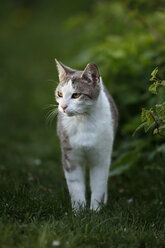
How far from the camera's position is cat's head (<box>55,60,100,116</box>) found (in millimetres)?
3666

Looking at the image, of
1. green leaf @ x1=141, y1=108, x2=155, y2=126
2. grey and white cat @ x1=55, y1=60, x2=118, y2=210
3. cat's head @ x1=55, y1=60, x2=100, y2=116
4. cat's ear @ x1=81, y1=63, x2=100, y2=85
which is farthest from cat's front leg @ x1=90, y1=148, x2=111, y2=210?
green leaf @ x1=141, y1=108, x2=155, y2=126

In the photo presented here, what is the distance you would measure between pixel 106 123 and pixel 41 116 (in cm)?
417

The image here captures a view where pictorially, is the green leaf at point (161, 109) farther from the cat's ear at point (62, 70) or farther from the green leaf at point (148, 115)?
the cat's ear at point (62, 70)

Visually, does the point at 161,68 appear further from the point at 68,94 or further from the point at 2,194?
the point at 2,194

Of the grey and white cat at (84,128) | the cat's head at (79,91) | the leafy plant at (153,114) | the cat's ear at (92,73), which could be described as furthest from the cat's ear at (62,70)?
the leafy plant at (153,114)

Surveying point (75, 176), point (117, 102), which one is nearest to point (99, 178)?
point (75, 176)

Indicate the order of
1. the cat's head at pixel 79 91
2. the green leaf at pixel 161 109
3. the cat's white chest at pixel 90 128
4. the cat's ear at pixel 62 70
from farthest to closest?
the cat's ear at pixel 62 70 → the cat's white chest at pixel 90 128 → the cat's head at pixel 79 91 → the green leaf at pixel 161 109

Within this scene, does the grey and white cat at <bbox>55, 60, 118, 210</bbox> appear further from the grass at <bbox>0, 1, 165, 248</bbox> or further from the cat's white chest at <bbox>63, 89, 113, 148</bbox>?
the grass at <bbox>0, 1, 165, 248</bbox>

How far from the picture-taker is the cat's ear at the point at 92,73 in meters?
3.73

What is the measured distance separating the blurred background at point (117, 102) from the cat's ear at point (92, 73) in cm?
134

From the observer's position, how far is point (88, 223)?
3.13 metres

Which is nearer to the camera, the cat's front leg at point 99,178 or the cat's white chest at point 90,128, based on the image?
the cat's white chest at point 90,128

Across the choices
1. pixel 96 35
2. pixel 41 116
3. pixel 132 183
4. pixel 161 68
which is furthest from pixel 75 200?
pixel 96 35

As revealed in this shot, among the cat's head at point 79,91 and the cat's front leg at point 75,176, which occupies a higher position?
the cat's head at point 79,91
